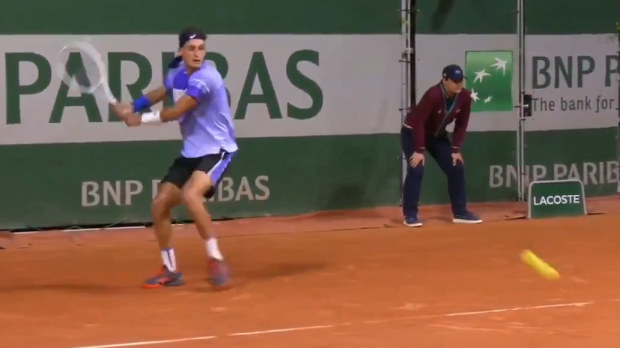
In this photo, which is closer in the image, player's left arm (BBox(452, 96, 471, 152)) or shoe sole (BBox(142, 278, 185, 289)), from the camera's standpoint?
shoe sole (BBox(142, 278, 185, 289))

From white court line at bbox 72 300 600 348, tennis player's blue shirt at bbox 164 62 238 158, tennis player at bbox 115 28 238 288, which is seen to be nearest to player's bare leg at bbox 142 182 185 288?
tennis player at bbox 115 28 238 288

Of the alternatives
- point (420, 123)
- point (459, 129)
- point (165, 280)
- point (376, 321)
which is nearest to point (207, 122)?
point (165, 280)

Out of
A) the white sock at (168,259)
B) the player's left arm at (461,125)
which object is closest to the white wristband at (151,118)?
the white sock at (168,259)

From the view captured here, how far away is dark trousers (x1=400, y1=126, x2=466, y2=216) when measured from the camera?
1116 centimetres

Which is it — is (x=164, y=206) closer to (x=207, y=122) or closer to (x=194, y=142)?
(x=194, y=142)

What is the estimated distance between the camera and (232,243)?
33.7 ft

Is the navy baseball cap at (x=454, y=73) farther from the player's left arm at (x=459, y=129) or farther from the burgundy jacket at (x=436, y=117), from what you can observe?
the player's left arm at (x=459, y=129)

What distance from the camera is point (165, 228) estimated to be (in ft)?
26.4

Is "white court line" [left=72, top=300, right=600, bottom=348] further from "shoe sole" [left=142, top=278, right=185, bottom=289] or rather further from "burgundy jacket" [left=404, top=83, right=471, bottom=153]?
"burgundy jacket" [left=404, top=83, right=471, bottom=153]

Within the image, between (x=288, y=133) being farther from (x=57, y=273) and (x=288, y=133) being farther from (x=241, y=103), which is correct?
(x=57, y=273)

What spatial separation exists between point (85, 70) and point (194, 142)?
154 cm

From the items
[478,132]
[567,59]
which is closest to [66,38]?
[478,132]

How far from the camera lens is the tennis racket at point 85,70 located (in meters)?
8.05

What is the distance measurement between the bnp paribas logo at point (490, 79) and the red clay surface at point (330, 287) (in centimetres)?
131
